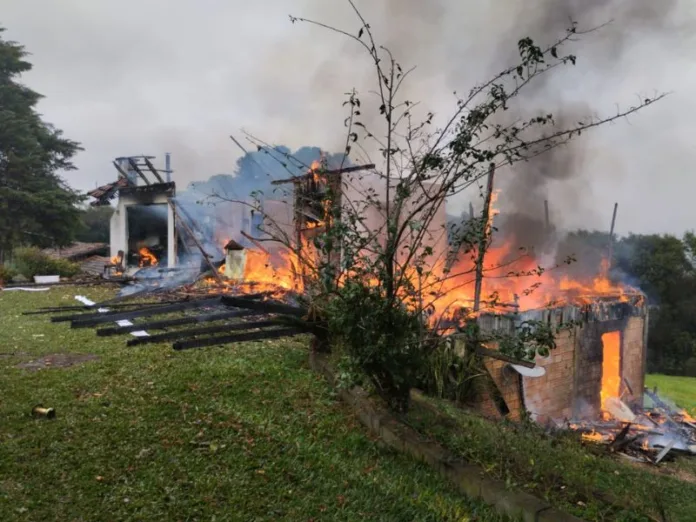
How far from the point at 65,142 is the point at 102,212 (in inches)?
777

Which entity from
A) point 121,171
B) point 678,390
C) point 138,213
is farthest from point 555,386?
point 121,171

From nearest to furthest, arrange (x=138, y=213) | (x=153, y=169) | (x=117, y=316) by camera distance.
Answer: (x=117, y=316), (x=153, y=169), (x=138, y=213)

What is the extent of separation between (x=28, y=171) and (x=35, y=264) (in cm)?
775

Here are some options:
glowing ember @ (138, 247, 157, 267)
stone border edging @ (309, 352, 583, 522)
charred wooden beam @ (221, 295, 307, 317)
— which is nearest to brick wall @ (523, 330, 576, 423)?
charred wooden beam @ (221, 295, 307, 317)

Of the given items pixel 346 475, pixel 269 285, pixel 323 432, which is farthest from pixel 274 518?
pixel 269 285

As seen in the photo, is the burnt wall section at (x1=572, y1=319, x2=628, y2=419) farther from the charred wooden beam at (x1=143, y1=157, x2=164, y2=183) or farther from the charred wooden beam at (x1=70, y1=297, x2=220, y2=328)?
the charred wooden beam at (x1=143, y1=157, x2=164, y2=183)

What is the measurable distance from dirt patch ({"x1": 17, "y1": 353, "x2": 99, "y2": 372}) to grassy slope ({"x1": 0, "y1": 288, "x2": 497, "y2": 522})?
0.72 ft

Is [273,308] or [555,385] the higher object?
[273,308]

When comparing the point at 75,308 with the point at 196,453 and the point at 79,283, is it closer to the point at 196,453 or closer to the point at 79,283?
the point at 79,283

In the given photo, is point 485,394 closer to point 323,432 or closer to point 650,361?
point 323,432

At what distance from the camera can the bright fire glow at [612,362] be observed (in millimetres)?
12906

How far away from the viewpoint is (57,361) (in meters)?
6.62

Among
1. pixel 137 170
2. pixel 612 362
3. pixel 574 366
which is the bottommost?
pixel 612 362

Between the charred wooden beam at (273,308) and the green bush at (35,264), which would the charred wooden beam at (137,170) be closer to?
the green bush at (35,264)
